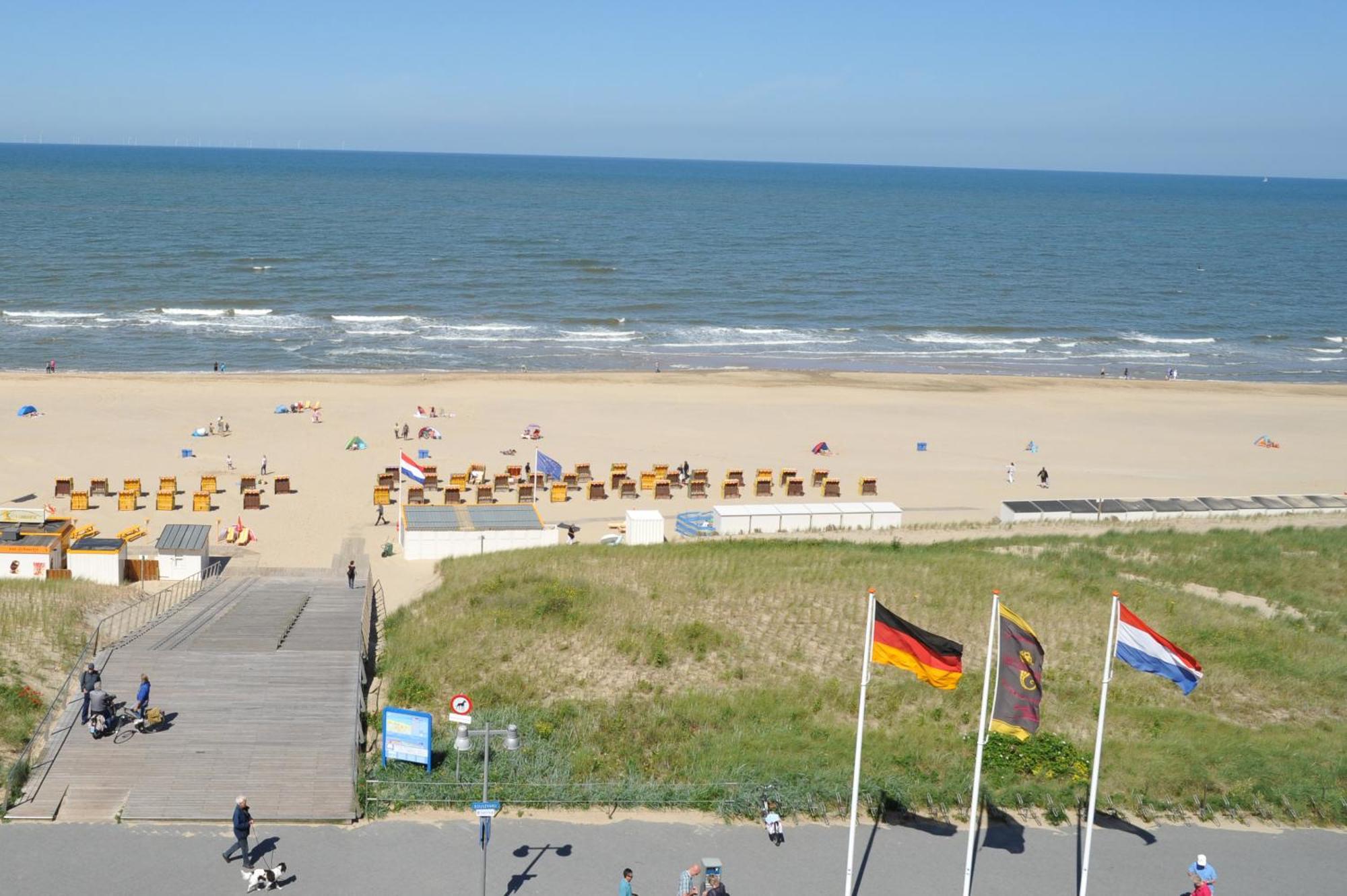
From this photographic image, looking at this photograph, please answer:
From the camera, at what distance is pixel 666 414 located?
50688mm

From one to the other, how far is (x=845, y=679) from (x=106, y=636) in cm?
1312

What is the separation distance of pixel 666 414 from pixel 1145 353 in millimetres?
35732

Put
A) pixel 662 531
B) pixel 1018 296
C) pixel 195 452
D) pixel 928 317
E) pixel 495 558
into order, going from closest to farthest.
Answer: pixel 495 558
pixel 662 531
pixel 195 452
pixel 928 317
pixel 1018 296

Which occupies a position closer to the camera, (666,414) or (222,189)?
(666,414)

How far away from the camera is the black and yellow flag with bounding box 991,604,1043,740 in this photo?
45.6 ft

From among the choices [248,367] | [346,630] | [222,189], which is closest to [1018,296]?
[248,367]

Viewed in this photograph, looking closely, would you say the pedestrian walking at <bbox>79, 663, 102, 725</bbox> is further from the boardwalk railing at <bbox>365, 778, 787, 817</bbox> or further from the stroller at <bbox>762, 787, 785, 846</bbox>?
the stroller at <bbox>762, 787, 785, 846</bbox>

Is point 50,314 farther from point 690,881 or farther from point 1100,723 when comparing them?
point 1100,723

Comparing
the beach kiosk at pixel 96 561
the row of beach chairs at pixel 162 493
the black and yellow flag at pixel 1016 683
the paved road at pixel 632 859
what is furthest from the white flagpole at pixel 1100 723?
the row of beach chairs at pixel 162 493

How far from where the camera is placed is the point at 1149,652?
1427 cm

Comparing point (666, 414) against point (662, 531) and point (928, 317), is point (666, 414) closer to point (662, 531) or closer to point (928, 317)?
point (662, 531)

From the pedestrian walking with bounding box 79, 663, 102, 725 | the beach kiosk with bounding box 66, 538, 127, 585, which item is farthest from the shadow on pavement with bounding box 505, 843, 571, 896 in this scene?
the beach kiosk with bounding box 66, 538, 127, 585

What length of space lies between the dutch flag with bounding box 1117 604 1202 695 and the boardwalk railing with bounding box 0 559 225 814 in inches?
548

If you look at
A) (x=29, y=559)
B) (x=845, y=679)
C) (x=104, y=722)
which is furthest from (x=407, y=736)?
(x=29, y=559)
